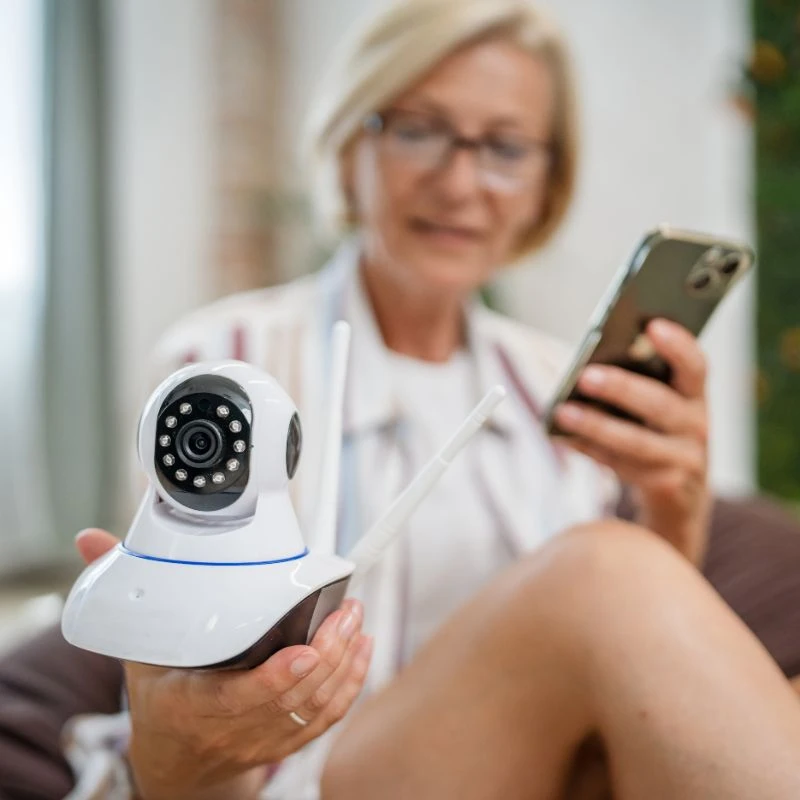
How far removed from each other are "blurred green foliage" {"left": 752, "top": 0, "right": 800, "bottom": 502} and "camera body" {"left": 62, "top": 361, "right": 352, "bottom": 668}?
6.26ft

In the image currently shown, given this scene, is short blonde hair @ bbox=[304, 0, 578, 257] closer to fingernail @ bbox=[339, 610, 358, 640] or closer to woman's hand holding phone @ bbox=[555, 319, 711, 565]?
woman's hand holding phone @ bbox=[555, 319, 711, 565]

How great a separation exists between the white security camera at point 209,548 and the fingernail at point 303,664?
0.04 feet

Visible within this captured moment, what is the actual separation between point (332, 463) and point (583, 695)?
0.78 ft

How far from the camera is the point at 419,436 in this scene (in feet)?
3.10

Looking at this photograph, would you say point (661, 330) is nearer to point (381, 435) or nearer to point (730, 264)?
point (730, 264)

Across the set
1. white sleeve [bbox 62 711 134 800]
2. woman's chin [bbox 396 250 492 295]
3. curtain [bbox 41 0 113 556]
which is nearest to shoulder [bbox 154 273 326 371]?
woman's chin [bbox 396 250 492 295]

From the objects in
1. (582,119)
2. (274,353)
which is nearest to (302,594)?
(274,353)

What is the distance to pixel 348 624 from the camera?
1.35ft

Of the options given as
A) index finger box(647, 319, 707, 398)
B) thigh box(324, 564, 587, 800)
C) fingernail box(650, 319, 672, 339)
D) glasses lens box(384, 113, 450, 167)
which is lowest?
thigh box(324, 564, 587, 800)

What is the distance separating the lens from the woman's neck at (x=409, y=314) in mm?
1031

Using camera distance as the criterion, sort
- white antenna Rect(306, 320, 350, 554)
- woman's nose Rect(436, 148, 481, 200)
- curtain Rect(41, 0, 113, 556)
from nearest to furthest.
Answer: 1. white antenna Rect(306, 320, 350, 554)
2. woman's nose Rect(436, 148, 481, 200)
3. curtain Rect(41, 0, 113, 556)

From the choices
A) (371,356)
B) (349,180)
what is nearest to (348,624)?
(371,356)

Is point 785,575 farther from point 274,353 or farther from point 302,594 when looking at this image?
point 302,594

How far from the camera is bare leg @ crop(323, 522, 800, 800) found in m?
0.49
